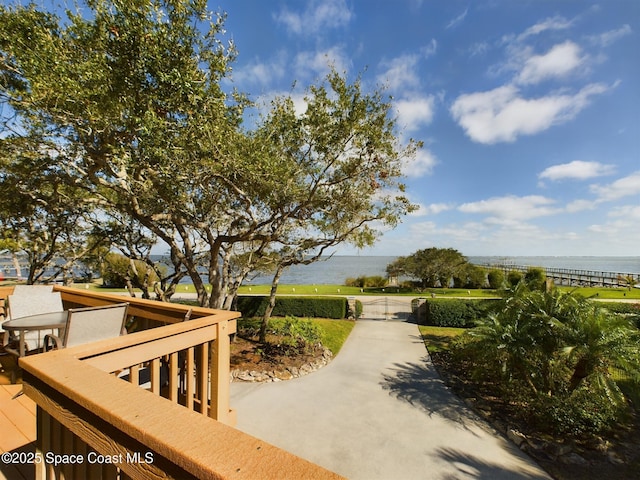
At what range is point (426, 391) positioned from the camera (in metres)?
7.67

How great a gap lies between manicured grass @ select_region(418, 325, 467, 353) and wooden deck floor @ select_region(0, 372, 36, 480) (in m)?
10.8

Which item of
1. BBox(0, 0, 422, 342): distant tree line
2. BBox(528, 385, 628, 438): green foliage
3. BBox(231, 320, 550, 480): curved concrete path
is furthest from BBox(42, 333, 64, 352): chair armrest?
BBox(528, 385, 628, 438): green foliage

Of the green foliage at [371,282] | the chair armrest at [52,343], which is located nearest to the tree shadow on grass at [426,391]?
the chair armrest at [52,343]

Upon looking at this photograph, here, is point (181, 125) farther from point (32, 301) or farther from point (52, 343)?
point (52, 343)

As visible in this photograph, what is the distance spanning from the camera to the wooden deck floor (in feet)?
8.54

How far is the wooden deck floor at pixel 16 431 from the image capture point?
102 inches

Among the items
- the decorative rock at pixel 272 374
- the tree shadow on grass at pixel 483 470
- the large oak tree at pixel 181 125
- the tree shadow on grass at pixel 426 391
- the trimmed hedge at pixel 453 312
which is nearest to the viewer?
the tree shadow on grass at pixel 483 470

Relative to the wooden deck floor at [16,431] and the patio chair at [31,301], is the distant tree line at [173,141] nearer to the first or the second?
the patio chair at [31,301]

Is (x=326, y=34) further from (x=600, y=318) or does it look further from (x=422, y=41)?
(x=600, y=318)

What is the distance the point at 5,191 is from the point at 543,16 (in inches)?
581

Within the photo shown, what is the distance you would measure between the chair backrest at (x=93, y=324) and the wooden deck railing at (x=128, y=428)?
3.86ft

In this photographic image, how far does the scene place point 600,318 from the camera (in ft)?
20.4

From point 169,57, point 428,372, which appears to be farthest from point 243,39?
point 428,372

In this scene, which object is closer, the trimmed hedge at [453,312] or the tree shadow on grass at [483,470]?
the tree shadow on grass at [483,470]
